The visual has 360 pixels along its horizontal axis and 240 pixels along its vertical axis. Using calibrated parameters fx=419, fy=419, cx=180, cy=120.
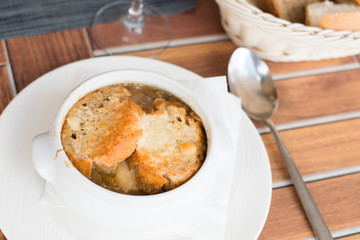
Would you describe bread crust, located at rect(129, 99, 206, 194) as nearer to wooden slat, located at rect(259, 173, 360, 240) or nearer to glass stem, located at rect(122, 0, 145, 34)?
wooden slat, located at rect(259, 173, 360, 240)

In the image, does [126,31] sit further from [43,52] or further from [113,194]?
[113,194]

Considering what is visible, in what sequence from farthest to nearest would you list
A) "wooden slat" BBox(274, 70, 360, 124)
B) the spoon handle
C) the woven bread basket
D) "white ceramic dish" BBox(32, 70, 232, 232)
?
"wooden slat" BBox(274, 70, 360, 124), the woven bread basket, the spoon handle, "white ceramic dish" BBox(32, 70, 232, 232)

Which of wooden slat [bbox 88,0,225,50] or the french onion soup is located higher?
the french onion soup

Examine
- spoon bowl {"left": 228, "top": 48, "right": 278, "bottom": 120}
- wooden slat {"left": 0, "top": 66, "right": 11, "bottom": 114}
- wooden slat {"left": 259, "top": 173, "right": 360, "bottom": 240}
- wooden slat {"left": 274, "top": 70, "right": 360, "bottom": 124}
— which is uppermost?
wooden slat {"left": 0, "top": 66, "right": 11, "bottom": 114}

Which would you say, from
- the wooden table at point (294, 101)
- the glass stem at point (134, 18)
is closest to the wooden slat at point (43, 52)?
the wooden table at point (294, 101)

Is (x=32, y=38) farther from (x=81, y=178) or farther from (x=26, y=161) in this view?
(x=81, y=178)

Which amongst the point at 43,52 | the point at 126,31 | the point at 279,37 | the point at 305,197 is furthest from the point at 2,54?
the point at 305,197

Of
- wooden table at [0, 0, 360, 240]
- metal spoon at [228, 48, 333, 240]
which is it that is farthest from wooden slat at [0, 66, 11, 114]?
metal spoon at [228, 48, 333, 240]
